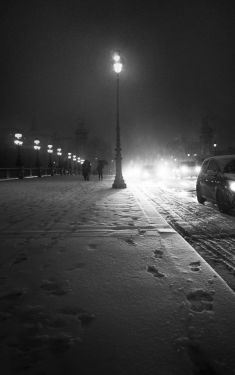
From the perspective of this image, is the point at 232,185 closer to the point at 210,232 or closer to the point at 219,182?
the point at 219,182

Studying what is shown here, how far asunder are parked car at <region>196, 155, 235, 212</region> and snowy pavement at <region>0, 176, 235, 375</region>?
12.8 feet

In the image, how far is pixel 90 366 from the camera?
1805 mm

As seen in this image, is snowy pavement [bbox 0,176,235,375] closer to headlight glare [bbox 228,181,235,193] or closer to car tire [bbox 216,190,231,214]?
headlight glare [bbox 228,181,235,193]

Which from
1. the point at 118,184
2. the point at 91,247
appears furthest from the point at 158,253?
the point at 118,184

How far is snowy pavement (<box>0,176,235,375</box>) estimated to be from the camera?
1.86 meters

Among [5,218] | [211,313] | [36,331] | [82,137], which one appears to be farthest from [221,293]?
[82,137]

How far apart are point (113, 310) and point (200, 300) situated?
0.79 meters

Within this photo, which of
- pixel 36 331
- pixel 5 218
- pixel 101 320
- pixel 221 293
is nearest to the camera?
pixel 36 331

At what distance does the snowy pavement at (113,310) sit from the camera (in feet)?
6.09

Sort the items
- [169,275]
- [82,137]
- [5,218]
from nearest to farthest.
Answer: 1. [169,275]
2. [5,218]
3. [82,137]

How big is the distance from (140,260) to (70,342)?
6.38ft

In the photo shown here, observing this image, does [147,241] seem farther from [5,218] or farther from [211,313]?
[5,218]

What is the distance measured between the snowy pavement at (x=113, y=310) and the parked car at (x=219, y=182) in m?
3.91

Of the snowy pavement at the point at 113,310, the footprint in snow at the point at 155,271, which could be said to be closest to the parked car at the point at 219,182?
the snowy pavement at the point at 113,310
